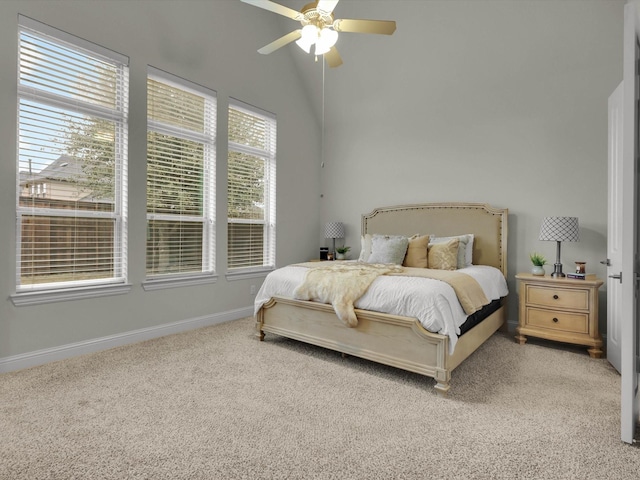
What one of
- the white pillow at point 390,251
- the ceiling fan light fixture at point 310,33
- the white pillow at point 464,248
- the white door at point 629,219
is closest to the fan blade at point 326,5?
the ceiling fan light fixture at point 310,33

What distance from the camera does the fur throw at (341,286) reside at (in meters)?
2.79

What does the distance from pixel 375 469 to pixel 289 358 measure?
1.53 m

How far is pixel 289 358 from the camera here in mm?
3033

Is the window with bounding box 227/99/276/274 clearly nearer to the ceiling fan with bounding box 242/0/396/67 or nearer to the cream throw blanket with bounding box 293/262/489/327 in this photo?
the cream throw blanket with bounding box 293/262/489/327

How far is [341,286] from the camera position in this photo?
2.88 m

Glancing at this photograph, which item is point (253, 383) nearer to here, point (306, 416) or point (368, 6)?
→ point (306, 416)

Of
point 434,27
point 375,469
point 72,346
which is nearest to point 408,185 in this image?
point 434,27

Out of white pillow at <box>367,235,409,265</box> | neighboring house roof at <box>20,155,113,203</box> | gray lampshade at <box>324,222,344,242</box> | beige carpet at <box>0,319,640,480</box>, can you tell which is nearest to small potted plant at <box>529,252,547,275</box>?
beige carpet at <box>0,319,640,480</box>

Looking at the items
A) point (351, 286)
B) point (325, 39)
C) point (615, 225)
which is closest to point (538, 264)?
point (615, 225)

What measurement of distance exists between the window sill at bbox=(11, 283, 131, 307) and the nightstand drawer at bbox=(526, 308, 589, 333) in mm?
3957

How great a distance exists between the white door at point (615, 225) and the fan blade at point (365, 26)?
1.86 m

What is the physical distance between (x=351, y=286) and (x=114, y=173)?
2.45 meters

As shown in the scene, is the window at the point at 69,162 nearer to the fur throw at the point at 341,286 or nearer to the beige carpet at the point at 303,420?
the beige carpet at the point at 303,420

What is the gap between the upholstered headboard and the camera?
409cm
